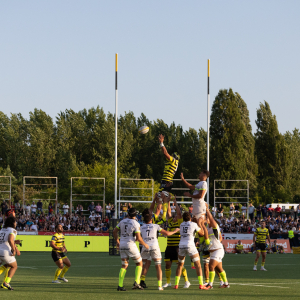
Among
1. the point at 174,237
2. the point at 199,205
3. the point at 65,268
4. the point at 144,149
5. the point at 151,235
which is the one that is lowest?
the point at 65,268

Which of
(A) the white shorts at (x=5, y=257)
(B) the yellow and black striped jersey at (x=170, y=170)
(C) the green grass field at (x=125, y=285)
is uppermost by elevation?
(B) the yellow and black striped jersey at (x=170, y=170)

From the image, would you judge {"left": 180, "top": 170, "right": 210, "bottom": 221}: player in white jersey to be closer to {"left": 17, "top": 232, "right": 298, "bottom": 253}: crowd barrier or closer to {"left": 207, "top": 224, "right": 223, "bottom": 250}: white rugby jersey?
{"left": 207, "top": 224, "right": 223, "bottom": 250}: white rugby jersey

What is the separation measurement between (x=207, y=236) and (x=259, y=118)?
201ft

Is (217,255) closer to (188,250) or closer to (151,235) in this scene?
(188,250)

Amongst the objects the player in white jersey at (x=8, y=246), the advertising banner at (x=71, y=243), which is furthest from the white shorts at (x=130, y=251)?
the advertising banner at (x=71, y=243)

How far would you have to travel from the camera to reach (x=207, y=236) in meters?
12.5

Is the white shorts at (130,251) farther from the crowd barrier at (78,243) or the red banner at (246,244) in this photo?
the red banner at (246,244)

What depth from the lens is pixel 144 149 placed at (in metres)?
79.9

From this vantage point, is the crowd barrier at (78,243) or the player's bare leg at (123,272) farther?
the crowd barrier at (78,243)

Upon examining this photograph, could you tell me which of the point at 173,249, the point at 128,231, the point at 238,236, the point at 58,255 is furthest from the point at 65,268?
the point at 238,236

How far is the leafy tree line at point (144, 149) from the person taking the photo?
213ft

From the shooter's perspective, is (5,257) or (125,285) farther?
(125,285)

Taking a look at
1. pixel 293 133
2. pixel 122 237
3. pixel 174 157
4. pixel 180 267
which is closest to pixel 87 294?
pixel 122 237

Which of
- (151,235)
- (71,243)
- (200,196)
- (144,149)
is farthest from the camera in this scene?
(144,149)
